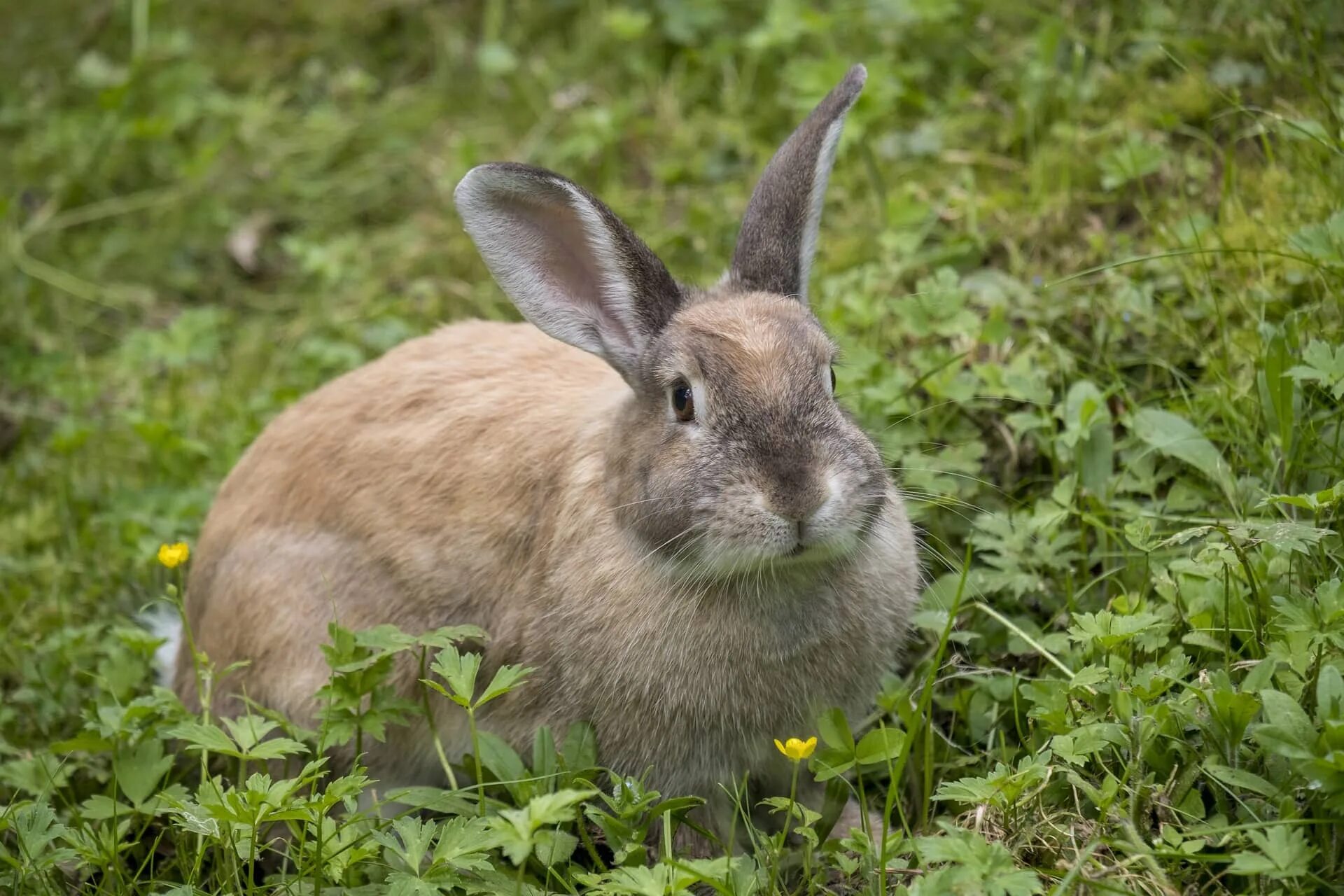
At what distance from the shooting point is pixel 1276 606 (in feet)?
10.2

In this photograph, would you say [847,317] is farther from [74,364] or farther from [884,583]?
[74,364]

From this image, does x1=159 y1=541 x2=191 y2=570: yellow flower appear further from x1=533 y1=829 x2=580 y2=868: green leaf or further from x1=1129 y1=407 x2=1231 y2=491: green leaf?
x1=1129 y1=407 x2=1231 y2=491: green leaf

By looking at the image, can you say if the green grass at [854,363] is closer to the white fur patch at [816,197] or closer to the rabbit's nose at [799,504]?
the rabbit's nose at [799,504]

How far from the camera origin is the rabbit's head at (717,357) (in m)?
3.36

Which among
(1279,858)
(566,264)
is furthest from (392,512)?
(1279,858)

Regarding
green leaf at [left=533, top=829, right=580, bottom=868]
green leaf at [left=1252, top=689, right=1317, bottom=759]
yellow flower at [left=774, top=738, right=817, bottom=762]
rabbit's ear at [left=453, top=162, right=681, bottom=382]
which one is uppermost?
rabbit's ear at [left=453, top=162, right=681, bottom=382]

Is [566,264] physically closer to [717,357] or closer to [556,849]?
[717,357]

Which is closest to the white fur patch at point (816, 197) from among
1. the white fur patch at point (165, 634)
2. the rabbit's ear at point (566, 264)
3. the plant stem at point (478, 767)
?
the rabbit's ear at point (566, 264)

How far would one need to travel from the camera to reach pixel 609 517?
3.81 metres

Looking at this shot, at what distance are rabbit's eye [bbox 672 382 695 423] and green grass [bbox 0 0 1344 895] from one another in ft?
2.81

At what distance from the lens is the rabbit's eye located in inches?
141

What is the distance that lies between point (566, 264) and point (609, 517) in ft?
2.29

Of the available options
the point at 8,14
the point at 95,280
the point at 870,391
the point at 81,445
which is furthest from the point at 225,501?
the point at 8,14

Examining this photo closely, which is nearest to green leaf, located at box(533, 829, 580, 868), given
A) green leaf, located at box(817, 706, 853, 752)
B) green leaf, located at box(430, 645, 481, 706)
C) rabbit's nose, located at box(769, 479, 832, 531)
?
green leaf, located at box(430, 645, 481, 706)
